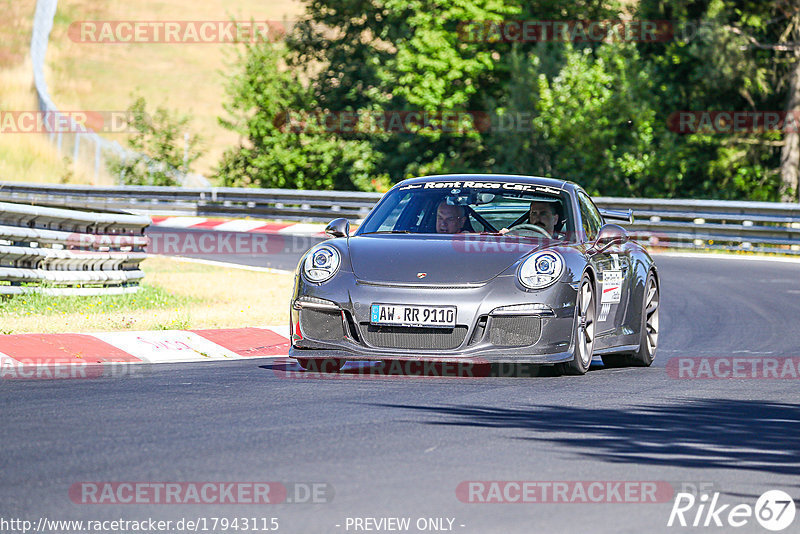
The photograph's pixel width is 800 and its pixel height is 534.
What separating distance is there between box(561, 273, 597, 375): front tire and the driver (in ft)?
3.51

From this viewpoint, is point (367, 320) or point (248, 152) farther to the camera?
point (248, 152)

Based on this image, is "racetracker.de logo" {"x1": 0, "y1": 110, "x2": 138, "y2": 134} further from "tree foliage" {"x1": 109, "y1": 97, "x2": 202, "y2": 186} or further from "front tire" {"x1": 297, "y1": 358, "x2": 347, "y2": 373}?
"front tire" {"x1": 297, "y1": 358, "x2": 347, "y2": 373}

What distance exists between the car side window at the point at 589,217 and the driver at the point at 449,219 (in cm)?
90

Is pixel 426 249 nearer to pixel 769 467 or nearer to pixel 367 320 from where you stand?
pixel 367 320

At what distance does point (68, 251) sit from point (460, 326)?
570 cm

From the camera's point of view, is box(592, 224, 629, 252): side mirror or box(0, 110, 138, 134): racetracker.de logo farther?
box(0, 110, 138, 134): racetracker.de logo

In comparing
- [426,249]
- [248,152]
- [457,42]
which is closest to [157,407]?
[426,249]

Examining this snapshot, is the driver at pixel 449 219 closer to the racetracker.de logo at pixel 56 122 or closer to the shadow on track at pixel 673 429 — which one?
the shadow on track at pixel 673 429

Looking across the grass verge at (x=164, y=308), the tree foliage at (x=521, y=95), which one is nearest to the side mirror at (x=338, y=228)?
the grass verge at (x=164, y=308)

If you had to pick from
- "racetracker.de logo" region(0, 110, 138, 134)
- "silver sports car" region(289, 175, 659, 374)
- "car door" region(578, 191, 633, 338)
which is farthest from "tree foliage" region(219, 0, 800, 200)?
"silver sports car" region(289, 175, 659, 374)

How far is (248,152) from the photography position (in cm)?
4662

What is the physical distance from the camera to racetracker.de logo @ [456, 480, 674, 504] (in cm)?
536

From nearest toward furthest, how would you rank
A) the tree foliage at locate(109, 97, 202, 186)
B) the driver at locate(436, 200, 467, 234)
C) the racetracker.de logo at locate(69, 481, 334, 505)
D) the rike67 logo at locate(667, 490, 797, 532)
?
1. the rike67 logo at locate(667, 490, 797, 532)
2. the racetracker.de logo at locate(69, 481, 334, 505)
3. the driver at locate(436, 200, 467, 234)
4. the tree foliage at locate(109, 97, 202, 186)

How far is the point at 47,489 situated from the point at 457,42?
3841 centimetres
